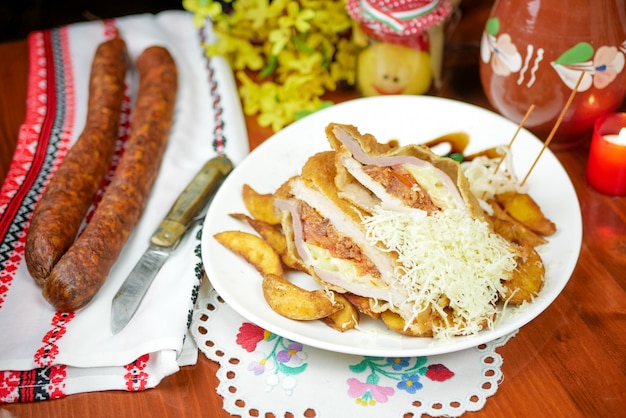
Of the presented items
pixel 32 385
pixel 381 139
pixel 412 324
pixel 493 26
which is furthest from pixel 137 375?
pixel 493 26

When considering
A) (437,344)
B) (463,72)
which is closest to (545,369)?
(437,344)

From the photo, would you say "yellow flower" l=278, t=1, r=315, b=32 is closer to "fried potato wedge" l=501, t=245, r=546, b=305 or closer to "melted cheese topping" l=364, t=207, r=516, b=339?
"melted cheese topping" l=364, t=207, r=516, b=339

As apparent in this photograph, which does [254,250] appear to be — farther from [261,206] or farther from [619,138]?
[619,138]

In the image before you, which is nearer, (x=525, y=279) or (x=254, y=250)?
(x=525, y=279)

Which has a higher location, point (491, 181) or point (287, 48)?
point (287, 48)

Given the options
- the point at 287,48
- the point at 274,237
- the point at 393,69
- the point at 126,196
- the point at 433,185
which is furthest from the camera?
the point at 287,48

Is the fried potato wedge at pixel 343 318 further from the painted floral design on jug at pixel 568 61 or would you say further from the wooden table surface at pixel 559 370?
the painted floral design on jug at pixel 568 61

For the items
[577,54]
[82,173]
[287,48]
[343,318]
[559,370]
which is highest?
[577,54]

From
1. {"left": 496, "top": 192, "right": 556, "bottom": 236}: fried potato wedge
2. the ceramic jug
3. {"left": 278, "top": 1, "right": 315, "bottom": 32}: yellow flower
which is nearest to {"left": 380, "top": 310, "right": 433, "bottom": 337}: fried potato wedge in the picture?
{"left": 496, "top": 192, "right": 556, "bottom": 236}: fried potato wedge
